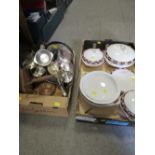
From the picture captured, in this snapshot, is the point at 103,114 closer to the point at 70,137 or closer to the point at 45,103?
the point at 70,137

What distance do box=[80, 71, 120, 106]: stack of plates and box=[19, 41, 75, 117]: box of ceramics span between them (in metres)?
0.15

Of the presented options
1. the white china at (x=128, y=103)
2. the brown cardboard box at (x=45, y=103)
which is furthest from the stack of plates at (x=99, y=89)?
the brown cardboard box at (x=45, y=103)

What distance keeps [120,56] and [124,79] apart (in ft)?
0.59

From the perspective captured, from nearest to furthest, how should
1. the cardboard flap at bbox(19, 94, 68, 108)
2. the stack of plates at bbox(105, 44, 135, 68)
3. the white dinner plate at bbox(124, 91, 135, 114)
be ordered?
the white dinner plate at bbox(124, 91, 135, 114), the cardboard flap at bbox(19, 94, 68, 108), the stack of plates at bbox(105, 44, 135, 68)

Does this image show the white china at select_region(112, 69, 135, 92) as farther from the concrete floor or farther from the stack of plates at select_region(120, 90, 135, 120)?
the concrete floor

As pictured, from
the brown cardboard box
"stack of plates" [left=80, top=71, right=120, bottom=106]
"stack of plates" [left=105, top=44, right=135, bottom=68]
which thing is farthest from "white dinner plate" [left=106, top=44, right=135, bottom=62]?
the brown cardboard box

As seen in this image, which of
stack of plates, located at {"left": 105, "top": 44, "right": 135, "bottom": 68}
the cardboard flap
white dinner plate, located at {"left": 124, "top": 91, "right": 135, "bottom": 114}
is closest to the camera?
white dinner plate, located at {"left": 124, "top": 91, "right": 135, "bottom": 114}

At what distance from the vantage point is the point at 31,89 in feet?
3.91

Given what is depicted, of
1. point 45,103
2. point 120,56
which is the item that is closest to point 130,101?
point 120,56

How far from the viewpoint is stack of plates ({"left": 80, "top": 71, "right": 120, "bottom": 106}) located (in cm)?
99

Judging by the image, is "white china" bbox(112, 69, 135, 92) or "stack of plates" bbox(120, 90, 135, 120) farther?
"white china" bbox(112, 69, 135, 92)

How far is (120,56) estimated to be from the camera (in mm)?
1236
